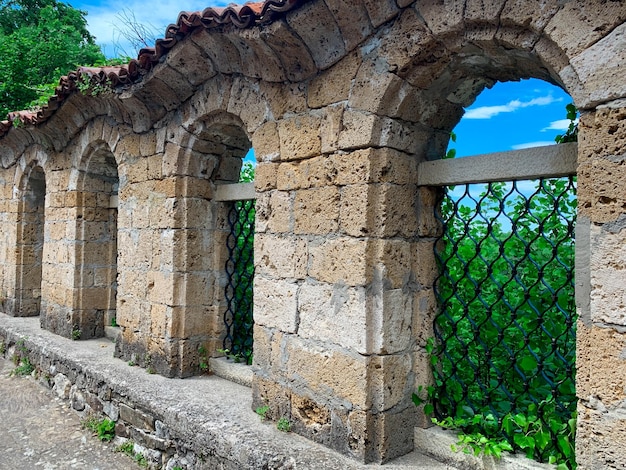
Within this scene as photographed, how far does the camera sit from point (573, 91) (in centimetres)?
212

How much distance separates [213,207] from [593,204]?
3.11m

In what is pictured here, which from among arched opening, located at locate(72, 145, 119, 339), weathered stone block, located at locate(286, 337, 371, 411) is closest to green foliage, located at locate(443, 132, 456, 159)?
weathered stone block, located at locate(286, 337, 371, 411)

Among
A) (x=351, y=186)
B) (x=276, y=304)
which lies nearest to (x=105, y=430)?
(x=276, y=304)

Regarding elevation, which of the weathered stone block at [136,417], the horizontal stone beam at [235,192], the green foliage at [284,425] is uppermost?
the horizontal stone beam at [235,192]

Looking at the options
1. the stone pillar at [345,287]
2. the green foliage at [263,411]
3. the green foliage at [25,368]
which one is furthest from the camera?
the green foliage at [25,368]

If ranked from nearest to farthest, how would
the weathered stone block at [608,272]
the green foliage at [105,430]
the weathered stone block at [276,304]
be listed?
the weathered stone block at [608,272]
the weathered stone block at [276,304]
the green foliage at [105,430]

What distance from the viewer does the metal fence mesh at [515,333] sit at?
8.23 feet

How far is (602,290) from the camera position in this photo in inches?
78.5

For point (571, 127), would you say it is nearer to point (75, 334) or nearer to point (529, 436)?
point (529, 436)

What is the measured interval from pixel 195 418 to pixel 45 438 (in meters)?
1.77

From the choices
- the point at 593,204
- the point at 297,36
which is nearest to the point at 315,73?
the point at 297,36

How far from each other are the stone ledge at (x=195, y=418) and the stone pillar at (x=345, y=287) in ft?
0.52

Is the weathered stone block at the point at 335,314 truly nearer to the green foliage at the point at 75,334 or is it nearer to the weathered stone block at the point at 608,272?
the weathered stone block at the point at 608,272

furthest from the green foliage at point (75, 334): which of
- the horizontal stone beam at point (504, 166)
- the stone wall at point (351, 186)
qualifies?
the horizontal stone beam at point (504, 166)
